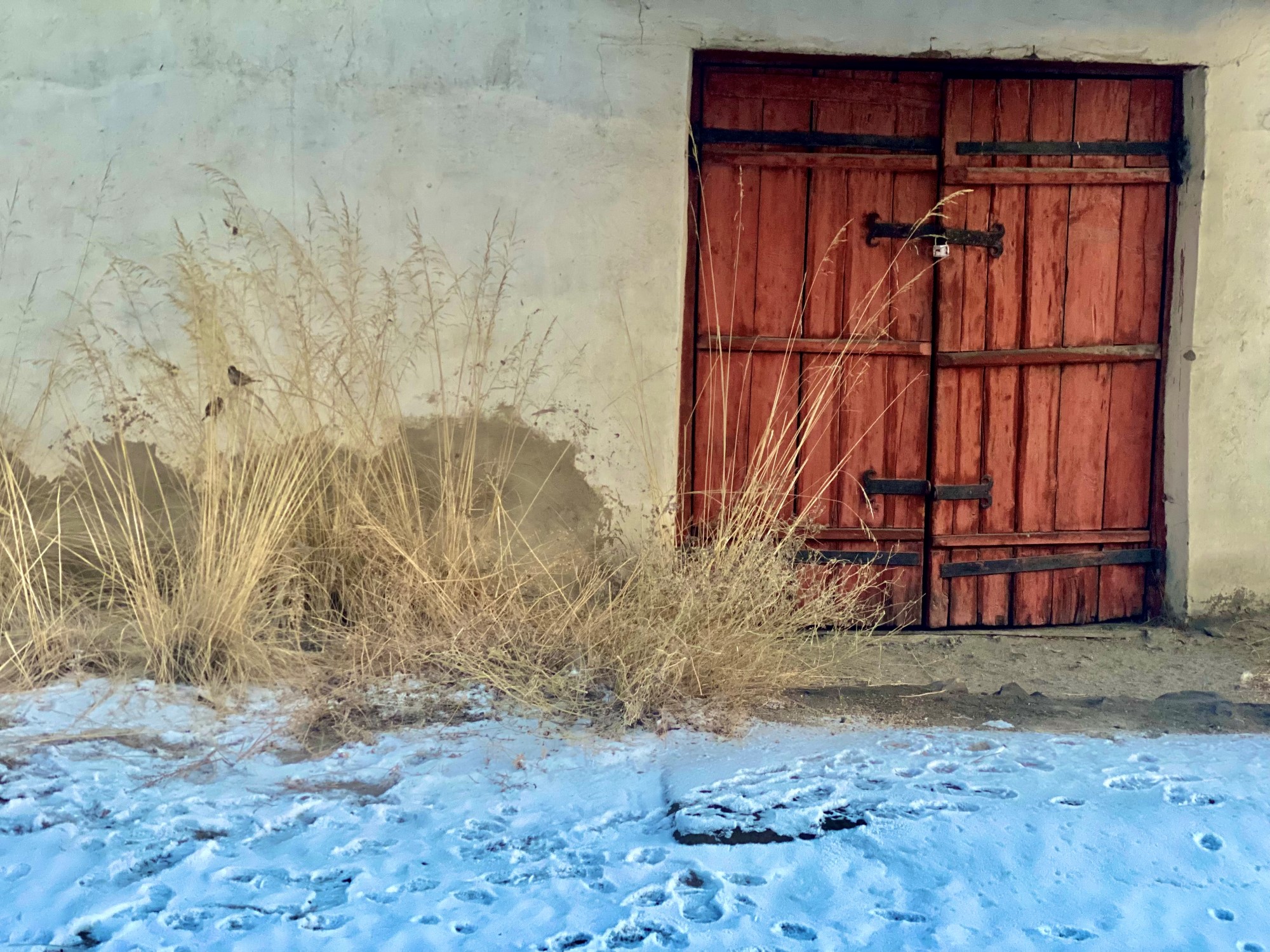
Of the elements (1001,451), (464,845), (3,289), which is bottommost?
(464,845)

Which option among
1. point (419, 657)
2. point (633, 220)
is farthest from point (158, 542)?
point (633, 220)

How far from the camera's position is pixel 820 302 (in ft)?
12.9

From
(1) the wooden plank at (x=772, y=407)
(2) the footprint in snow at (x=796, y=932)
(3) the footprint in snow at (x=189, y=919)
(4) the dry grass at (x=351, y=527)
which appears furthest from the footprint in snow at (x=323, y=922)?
(1) the wooden plank at (x=772, y=407)

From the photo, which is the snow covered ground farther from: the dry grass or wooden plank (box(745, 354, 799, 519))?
wooden plank (box(745, 354, 799, 519))

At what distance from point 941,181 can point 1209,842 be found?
2486mm

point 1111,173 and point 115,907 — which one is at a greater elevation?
point 1111,173

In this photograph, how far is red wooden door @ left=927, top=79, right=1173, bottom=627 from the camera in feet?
12.8

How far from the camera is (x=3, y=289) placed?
3.69 m

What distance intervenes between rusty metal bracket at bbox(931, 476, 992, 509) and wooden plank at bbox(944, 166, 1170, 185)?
113 cm

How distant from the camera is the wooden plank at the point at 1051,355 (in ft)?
13.0

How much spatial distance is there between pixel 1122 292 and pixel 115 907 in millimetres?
3864

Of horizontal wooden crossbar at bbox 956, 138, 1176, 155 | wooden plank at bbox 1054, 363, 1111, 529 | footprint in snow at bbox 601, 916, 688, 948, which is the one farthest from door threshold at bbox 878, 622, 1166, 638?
footprint in snow at bbox 601, 916, 688, 948

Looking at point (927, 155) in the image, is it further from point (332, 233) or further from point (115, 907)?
point (115, 907)

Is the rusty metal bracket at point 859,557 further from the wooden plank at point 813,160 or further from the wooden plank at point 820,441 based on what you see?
the wooden plank at point 813,160
